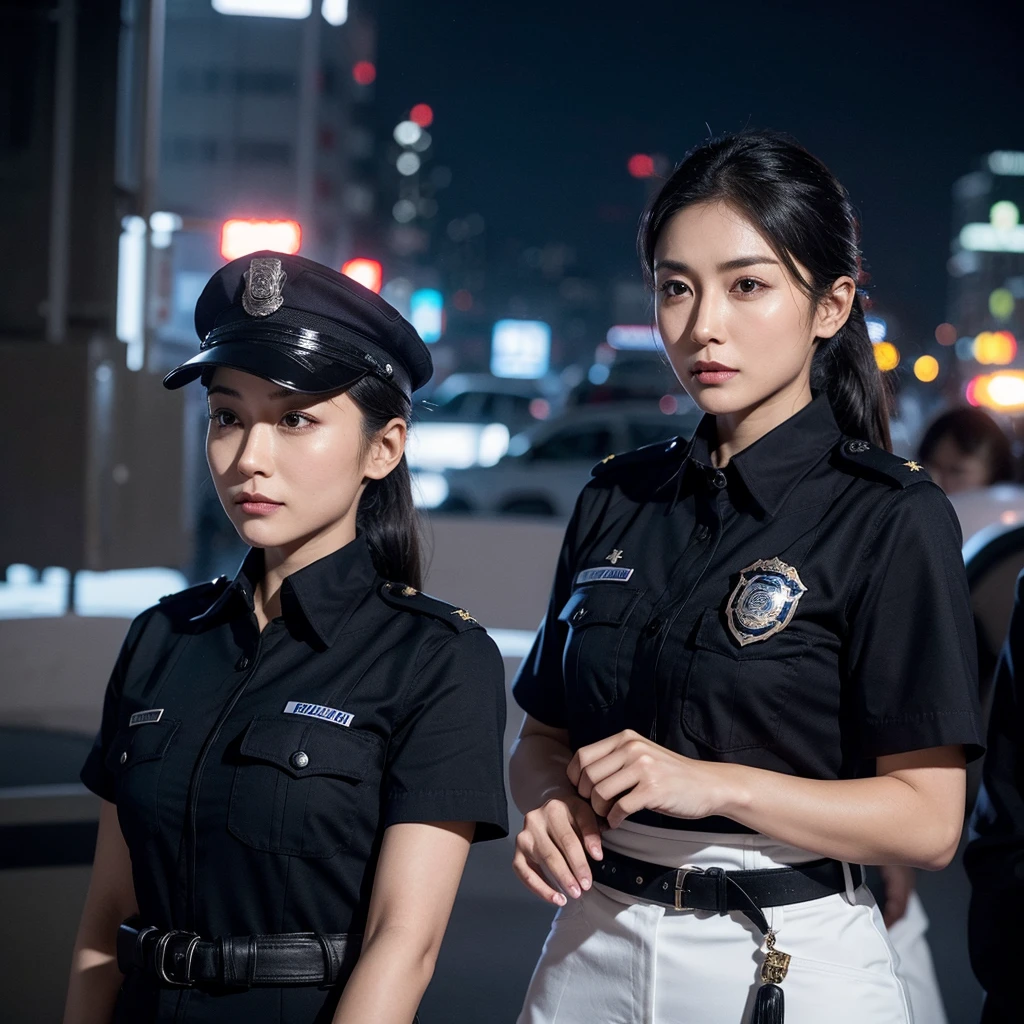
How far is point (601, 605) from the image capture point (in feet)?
5.16

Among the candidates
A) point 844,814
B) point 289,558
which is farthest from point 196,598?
point 844,814

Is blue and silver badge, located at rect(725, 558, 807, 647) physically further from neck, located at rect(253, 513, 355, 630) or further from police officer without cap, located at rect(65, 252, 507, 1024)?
neck, located at rect(253, 513, 355, 630)

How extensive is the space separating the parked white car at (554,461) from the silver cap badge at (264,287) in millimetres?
9151

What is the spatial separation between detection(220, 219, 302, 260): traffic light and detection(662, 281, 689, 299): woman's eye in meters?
3.71

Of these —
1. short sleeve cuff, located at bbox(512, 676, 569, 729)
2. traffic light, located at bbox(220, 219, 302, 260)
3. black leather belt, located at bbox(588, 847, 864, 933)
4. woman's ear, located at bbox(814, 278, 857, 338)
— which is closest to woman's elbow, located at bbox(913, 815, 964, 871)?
black leather belt, located at bbox(588, 847, 864, 933)

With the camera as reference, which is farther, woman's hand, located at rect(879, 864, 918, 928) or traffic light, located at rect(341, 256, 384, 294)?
traffic light, located at rect(341, 256, 384, 294)

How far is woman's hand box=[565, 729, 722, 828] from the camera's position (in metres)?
1.29

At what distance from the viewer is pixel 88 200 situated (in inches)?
155

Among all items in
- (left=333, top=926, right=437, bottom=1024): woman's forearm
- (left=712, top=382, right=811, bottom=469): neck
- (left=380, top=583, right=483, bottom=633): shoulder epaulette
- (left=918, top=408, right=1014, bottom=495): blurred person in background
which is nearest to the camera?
(left=333, top=926, right=437, bottom=1024): woman's forearm

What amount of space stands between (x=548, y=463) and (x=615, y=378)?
7.68 ft

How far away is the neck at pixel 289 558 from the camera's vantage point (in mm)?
1546

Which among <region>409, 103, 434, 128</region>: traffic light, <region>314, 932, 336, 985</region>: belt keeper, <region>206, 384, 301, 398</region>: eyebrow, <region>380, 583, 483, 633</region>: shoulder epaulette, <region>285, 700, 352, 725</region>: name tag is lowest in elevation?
<region>314, 932, 336, 985</region>: belt keeper

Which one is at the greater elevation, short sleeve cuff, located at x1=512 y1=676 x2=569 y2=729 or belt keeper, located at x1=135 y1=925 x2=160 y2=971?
short sleeve cuff, located at x1=512 y1=676 x2=569 y2=729

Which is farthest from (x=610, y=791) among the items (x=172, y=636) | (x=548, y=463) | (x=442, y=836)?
(x=548, y=463)
